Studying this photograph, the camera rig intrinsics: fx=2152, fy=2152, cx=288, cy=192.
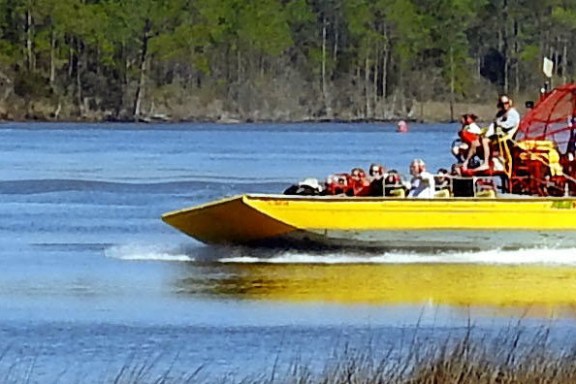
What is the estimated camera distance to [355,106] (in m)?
109

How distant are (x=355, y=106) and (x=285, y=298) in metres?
84.0

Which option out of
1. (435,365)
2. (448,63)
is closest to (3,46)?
(448,63)

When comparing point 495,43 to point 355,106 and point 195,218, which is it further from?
point 195,218

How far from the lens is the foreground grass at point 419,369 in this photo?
48.7 feet

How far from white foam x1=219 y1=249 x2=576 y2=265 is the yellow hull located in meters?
0.19

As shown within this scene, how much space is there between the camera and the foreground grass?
14844 mm

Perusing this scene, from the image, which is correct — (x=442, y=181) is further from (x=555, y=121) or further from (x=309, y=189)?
(x=555, y=121)

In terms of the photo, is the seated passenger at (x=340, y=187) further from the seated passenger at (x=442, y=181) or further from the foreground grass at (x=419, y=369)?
the foreground grass at (x=419, y=369)

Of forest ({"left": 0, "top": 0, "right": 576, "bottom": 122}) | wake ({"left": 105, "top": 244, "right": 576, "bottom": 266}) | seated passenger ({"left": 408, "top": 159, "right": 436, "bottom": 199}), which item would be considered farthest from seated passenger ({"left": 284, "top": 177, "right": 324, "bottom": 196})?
forest ({"left": 0, "top": 0, "right": 576, "bottom": 122})

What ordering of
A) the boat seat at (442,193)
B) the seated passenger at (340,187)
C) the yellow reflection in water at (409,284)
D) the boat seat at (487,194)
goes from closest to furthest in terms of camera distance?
the yellow reflection in water at (409,284) < the boat seat at (442,193) < the boat seat at (487,194) < the seated passenger at (340,187)

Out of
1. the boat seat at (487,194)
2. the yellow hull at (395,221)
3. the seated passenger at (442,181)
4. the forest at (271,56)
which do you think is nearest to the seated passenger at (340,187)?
the yellow hull at (395,221)

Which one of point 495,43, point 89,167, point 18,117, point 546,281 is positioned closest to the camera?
point 546,281

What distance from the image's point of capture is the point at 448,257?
1121 inches

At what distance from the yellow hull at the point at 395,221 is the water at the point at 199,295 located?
361 millimetres
